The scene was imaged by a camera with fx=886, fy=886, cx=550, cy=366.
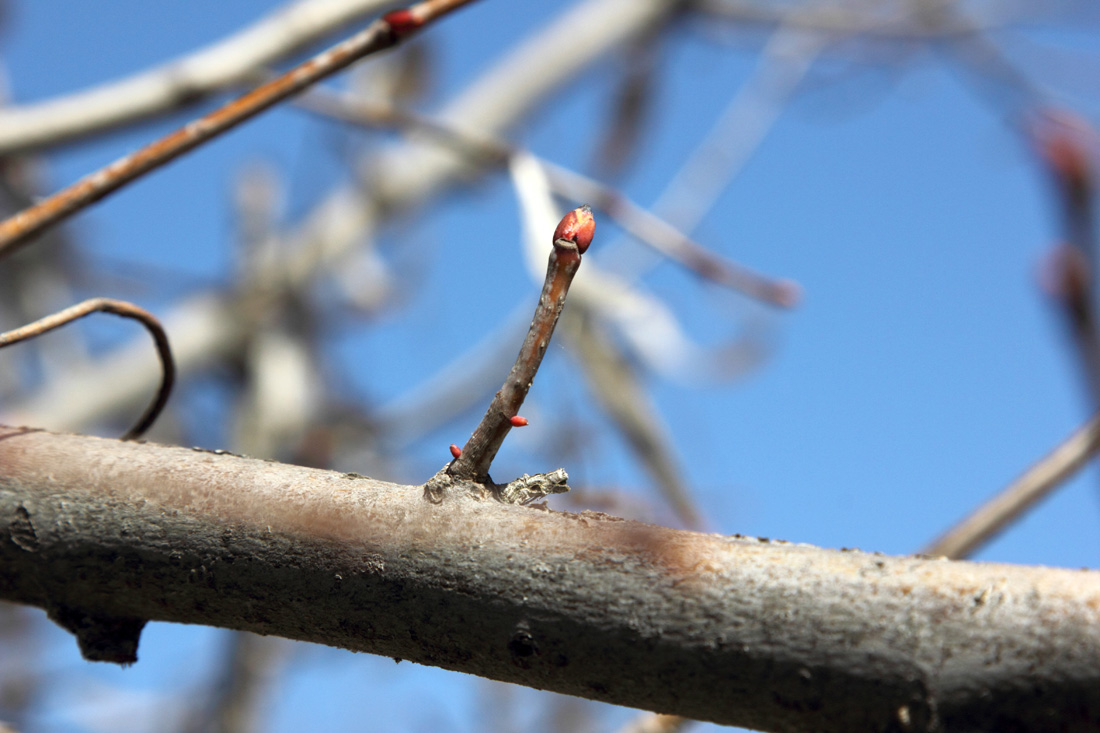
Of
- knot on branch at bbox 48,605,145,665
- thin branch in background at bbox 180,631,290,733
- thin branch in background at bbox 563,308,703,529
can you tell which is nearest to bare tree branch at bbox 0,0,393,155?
thin branch in background at bbox 563,308,703,529

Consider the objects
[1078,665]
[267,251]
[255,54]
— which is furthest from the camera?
[267,251]

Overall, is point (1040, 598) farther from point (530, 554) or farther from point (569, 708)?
point (569, 708)

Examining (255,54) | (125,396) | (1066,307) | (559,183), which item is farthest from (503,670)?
(125,396)

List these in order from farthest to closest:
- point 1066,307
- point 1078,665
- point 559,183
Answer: point 559,183, point 1066,307, point 1078,665

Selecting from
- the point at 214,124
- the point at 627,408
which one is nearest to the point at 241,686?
the point at 627,408

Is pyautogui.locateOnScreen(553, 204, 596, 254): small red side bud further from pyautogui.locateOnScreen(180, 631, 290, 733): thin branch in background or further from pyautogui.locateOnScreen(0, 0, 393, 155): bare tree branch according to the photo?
pyautogui.locateOnScreen(180, 631, 290, 733): thin branch in background

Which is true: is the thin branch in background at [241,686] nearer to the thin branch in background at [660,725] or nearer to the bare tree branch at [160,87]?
the bare tree branch at [160,87]

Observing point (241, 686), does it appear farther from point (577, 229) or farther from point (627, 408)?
point (577, 229)
